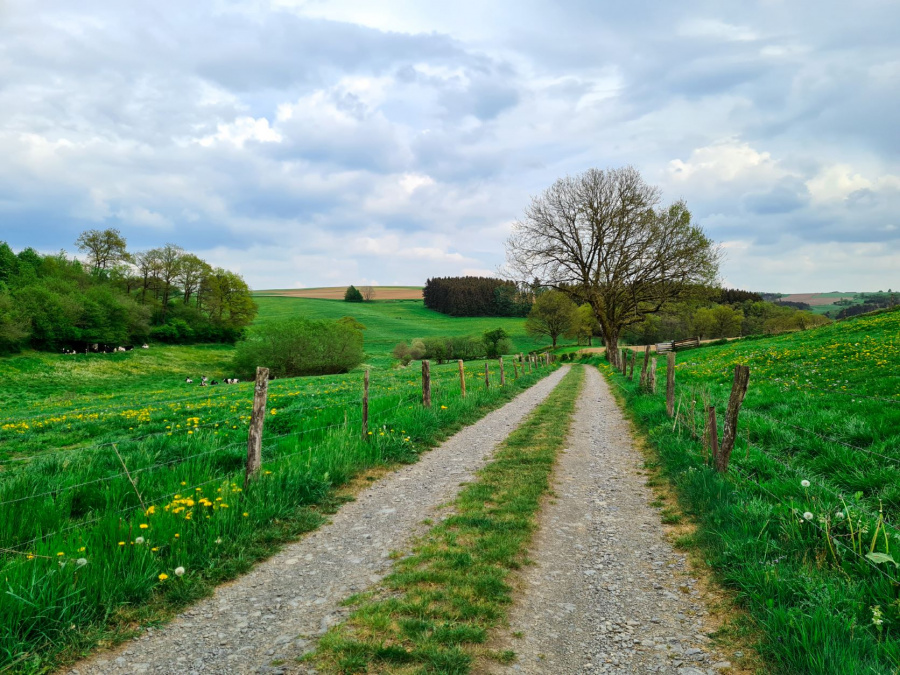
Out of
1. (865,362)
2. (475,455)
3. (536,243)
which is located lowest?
(475,455)

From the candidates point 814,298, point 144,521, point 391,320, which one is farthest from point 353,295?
point 814,298

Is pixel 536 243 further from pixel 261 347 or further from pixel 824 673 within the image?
pixel 824 673

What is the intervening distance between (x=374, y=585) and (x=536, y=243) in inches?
1404

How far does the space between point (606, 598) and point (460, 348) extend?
2846 inches

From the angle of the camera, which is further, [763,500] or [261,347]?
[261,347]

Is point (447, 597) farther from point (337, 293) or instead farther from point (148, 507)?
point (337, 293)

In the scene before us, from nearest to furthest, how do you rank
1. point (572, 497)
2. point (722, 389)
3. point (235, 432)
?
point (572, 497) → point (235, 432) → point (722, 389)

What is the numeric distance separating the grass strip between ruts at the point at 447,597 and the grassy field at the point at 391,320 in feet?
232

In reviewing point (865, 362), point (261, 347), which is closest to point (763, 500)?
point (865, 362)

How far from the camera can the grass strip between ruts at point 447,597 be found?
3312mm

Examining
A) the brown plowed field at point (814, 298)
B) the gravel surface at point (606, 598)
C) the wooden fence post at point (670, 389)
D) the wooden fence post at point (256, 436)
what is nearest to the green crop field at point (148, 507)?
the wooden fence post at point (256, 436)

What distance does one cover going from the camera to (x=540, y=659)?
11.1 ft

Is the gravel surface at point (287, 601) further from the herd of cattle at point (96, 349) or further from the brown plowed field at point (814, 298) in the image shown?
the brown plowed field at point (814, 298)

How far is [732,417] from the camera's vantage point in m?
7.08
